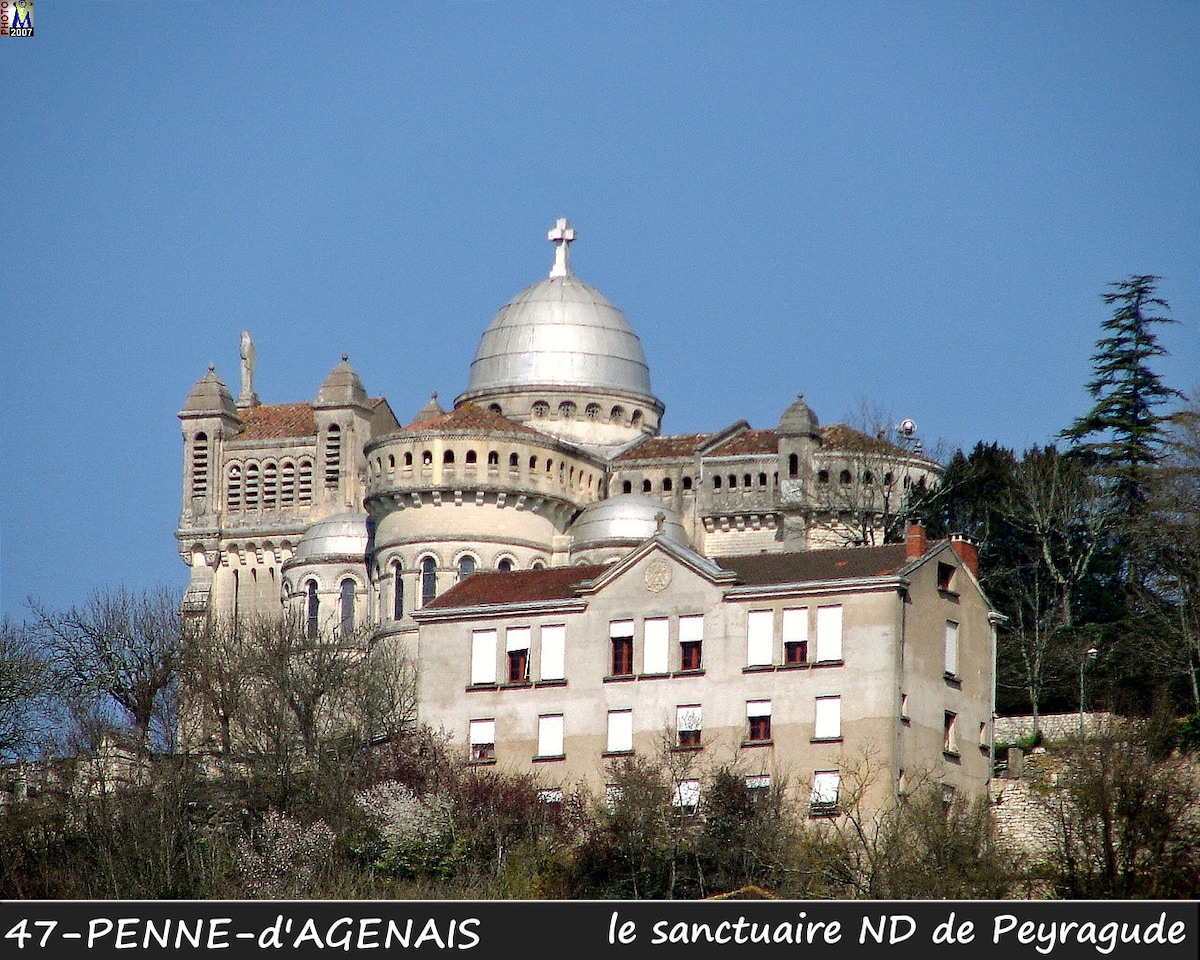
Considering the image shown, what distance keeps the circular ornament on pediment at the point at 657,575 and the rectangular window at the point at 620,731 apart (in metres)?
3.23

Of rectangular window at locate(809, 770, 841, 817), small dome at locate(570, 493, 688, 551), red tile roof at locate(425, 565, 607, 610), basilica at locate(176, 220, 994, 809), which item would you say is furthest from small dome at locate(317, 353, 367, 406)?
rectangular window at locate(809, 770, 841, 817)

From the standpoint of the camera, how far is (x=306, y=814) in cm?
7381

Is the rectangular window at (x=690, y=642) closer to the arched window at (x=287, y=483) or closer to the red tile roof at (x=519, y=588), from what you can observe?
the red tile roof at (x=519, y=588)

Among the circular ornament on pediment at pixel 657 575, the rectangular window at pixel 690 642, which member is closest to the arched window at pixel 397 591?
the circular ornament on pediment at pixel 657 575

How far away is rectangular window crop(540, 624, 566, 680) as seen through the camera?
76.8m

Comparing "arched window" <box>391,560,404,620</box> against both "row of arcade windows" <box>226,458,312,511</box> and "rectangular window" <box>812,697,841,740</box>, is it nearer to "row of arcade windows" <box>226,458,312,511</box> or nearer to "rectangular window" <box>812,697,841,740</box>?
"row of arcade windows" <box>226,458,312,511</box>

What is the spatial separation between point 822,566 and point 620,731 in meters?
6.48

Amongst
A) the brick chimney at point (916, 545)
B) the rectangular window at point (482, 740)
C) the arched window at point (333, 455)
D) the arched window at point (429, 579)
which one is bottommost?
the rectangular window at point (482, 740)

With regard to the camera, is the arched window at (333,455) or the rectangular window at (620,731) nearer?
the rectangular window at (620,731)

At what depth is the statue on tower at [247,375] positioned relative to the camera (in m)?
119

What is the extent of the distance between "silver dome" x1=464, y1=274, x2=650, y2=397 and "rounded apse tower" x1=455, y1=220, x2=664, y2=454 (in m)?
0.04

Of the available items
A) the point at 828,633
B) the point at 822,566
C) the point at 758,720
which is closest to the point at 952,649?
the point at 822,566
